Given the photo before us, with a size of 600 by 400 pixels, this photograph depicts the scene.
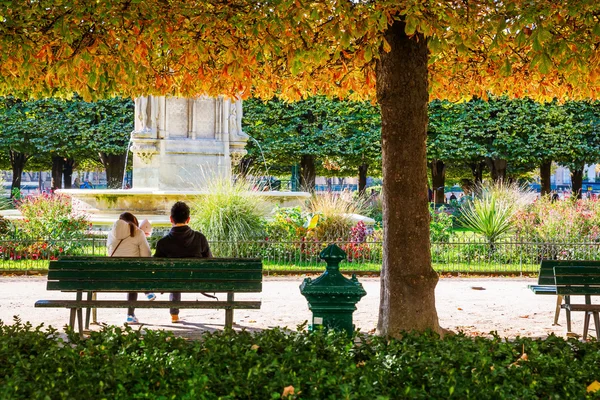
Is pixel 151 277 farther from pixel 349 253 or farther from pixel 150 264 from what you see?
pixel 349 253

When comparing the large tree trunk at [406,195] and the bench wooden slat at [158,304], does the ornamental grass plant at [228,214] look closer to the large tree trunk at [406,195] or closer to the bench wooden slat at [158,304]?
the bench wooden slat at [158,304]

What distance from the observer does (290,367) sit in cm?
447

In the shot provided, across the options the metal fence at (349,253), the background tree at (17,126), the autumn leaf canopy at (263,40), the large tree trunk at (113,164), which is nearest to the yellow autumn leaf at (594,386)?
the autumn leaf canopy at (263,40)

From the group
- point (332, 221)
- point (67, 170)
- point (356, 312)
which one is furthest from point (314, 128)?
point (356, 312)

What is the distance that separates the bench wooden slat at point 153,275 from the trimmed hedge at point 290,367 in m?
2.13

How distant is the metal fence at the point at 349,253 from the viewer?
1516 cm

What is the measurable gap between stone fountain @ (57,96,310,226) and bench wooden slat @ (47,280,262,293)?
987cm

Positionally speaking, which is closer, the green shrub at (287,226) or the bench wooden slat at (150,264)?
the bench wooden slat at (150,264)

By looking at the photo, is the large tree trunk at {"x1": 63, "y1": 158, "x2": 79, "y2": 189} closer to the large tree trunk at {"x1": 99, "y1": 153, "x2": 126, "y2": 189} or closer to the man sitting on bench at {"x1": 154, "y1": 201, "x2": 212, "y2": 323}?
the large tree trunk at {"x1": 99, "y1": 153, "x2": 126, "y2": 189}

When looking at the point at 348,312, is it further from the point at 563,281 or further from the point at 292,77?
the point at 292,77

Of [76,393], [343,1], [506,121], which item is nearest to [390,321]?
[343,1]

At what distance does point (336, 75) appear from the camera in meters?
9.88

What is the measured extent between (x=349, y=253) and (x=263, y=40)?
8708mm

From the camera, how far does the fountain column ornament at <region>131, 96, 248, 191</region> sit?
17.8 metres
